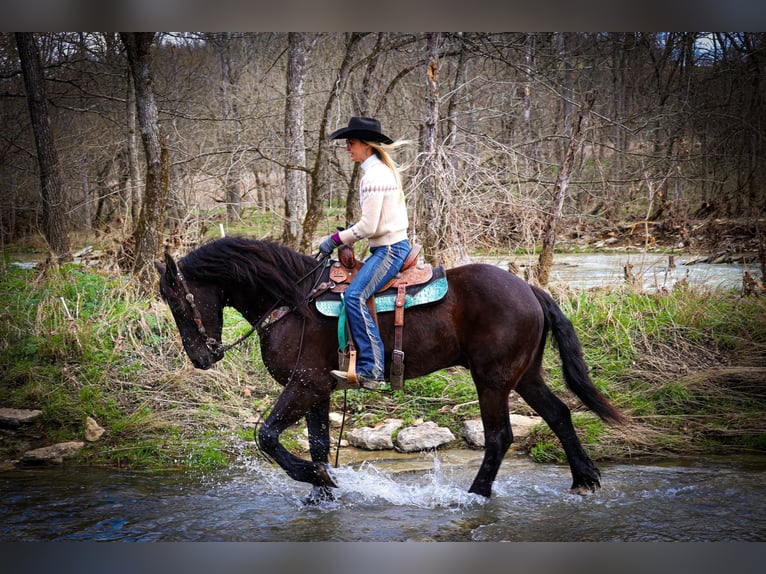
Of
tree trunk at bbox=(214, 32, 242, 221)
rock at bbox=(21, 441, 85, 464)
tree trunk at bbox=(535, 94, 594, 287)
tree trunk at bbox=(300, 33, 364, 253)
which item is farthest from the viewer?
tree trunk at bbox=(214, 32, 242, 221)

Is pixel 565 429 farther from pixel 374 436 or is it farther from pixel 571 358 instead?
pixel 374 436

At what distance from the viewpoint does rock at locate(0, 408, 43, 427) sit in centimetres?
531

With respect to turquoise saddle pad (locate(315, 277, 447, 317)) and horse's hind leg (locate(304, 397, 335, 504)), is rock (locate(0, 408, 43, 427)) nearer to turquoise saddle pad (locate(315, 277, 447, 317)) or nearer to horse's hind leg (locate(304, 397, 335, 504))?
horse's hind leg (locate(304, 397, 335, 504))

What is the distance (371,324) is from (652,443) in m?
2.45

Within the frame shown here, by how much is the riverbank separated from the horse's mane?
5.41ft

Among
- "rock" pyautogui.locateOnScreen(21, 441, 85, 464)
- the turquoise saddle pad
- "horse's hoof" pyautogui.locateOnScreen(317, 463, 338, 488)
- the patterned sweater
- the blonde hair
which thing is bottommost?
"rock" pyautogui.locateOnScreen(21, 441, 85, 464)

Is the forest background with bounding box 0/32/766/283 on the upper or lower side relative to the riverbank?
upper

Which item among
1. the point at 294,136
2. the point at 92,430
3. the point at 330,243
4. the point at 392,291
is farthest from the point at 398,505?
the point at 294,136

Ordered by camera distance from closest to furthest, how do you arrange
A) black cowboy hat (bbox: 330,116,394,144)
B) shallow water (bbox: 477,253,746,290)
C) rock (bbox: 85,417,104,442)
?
black cowboy hat (bbox: 330,116,394,144), rock (bbox: 85,417,104,442), shallow water (bbox: 477,253,746,290)

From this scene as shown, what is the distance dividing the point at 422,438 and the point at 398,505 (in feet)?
3.40

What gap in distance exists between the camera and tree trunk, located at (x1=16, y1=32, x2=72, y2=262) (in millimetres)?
6246

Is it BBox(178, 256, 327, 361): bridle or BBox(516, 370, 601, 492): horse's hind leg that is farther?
BBox(516, 370, 601, 492): horse's hind leg

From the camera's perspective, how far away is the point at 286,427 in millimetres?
3871

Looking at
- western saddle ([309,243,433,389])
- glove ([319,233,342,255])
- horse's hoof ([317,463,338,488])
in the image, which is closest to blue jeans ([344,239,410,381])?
western saddle ([309,243,433,389])
